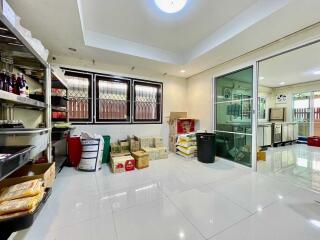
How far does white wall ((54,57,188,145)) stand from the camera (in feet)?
11.3

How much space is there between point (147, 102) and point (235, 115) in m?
2.37

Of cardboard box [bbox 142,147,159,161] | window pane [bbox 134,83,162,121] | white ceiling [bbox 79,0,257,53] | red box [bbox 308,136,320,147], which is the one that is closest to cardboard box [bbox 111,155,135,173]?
cardboard box [bbox 142,147,159,161]

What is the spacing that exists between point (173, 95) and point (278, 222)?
377 cm

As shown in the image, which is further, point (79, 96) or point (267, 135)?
point (267, 135)

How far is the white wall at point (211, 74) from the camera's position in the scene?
225 centimetres

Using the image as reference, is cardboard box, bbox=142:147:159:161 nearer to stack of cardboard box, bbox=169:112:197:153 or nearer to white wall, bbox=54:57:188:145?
white wall, bbox=54:57:188:145

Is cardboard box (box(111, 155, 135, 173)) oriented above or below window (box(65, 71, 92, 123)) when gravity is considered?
below

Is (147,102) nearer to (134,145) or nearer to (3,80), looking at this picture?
(134,145)

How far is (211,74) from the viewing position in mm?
3930

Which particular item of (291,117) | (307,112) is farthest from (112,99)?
(307,112)

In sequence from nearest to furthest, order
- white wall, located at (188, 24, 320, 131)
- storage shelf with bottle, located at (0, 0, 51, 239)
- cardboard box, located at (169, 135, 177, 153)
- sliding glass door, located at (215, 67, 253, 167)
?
storage shelf with bottle, located at (0, 0, 51, 239) < white wall, located at (188, 24, 320, 131) < sliding glass door, located at (215, 67, 253, 167) < cardboard box, located at (169, 135, 177, 153)

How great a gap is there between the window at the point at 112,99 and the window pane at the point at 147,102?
26cm

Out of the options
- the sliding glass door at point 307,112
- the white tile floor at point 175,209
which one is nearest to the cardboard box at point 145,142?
the white tile floor at point 175,209

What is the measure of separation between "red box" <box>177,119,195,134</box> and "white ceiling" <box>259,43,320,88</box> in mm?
2557
